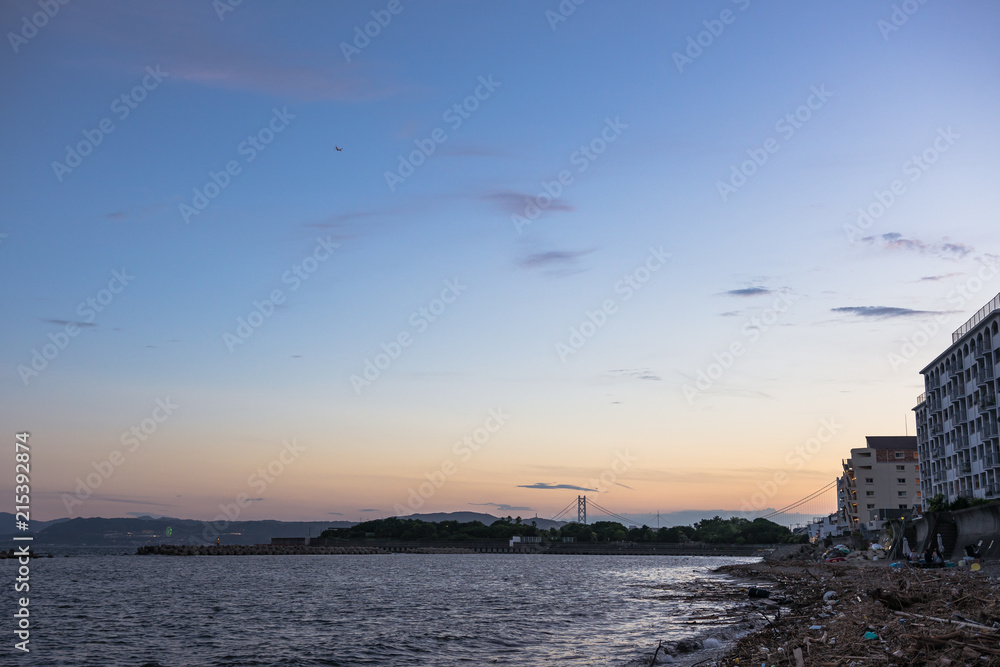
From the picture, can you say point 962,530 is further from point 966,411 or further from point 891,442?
point 891,442

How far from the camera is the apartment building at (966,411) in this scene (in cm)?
8425

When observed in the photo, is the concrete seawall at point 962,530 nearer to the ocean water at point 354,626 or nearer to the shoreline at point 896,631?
the ocean water at point 354,626

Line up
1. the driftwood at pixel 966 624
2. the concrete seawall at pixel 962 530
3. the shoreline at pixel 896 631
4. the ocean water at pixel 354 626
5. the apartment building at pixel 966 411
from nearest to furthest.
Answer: the shoreline at pixel 896 631 → the driftwood at pixel 966 624 → the ocean water at pixel 354 626 → the concrete seawall at pixel 962 530 → the apartment building at pixel 966 411

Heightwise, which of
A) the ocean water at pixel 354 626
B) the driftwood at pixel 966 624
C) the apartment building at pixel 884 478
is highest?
the apartment building at pixel 884 478

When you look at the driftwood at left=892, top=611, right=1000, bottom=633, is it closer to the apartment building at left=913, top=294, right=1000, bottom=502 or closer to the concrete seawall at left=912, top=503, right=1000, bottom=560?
the concrete seawall at left=912, top=503, right=1000, bottom=560

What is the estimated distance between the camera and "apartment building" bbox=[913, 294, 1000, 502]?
84250 millimetres

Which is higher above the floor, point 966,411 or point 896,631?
point 966,411

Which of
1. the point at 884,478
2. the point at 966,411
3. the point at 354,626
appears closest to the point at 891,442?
the point at 884,478

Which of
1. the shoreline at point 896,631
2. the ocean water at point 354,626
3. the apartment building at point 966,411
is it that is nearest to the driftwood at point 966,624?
the shoreline at point 896,631

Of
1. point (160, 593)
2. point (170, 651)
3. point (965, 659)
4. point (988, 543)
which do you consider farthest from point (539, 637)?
point (160, 593)

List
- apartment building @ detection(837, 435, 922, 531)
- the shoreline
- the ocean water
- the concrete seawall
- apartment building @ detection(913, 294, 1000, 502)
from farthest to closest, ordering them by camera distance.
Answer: apartment building @ detection(837, 435, 922, 531), apartment building @ detection(913, 294, 1000, 502), the concrete seawall, the ocean water, the shoreline

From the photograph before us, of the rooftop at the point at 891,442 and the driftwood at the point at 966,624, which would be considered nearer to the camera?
the driftwood at the point at 966,624

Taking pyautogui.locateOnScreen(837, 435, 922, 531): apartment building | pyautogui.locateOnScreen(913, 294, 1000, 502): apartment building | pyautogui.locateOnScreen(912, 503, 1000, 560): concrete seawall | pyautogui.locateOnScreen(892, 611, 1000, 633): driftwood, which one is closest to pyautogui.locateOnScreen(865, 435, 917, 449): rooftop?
pyautogui.locateOnScreen(837, 435, 922, 531): apartment building

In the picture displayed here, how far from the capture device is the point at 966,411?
94500mm
